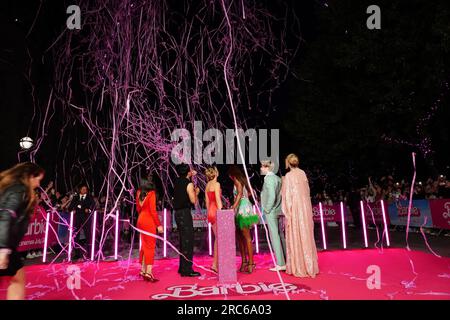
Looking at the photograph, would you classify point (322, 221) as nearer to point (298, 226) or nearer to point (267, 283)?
point (298, 226)

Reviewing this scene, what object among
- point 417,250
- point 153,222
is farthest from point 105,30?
point 417,250

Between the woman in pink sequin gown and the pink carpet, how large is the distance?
255 millimetres

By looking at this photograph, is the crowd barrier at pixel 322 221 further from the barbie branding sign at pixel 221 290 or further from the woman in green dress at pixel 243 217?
the barbie branding sign at pixel 221 290

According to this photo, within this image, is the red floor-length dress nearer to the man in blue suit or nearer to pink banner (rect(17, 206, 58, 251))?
the man in blue suit

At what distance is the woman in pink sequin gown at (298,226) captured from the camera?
591 cm

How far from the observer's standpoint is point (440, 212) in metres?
11.6

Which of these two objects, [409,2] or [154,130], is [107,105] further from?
[409,2]

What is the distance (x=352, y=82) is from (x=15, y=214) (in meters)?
16.9

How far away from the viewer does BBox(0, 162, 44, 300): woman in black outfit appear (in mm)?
3330

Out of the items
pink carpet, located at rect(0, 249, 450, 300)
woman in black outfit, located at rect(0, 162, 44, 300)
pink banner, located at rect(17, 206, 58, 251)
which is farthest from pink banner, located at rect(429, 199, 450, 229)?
woman in black outfit, located at rect(0, 162, 44, 300)

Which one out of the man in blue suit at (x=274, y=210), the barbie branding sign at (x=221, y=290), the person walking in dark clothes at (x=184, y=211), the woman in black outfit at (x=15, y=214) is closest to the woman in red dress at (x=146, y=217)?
the person walking in dark clothes at (x=184, y=211)

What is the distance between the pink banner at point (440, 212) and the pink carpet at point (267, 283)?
179 inches

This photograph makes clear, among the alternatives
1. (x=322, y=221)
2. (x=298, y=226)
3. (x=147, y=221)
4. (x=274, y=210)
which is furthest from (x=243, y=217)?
(x=322, y=221)
